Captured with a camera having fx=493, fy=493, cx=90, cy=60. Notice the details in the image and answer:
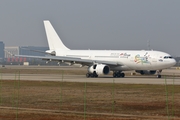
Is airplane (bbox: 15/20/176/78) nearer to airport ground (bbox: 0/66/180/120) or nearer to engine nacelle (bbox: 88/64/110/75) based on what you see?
engine nacelle (bbox: 88/64/110/75)

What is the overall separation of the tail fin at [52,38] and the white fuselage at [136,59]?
22.8ft

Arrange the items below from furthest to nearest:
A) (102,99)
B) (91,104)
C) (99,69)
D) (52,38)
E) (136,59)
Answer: (52,38) → (99,69) → (136,59) → (102,99) → (91,104)

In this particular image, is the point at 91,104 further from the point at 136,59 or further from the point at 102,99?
the point at 136,59

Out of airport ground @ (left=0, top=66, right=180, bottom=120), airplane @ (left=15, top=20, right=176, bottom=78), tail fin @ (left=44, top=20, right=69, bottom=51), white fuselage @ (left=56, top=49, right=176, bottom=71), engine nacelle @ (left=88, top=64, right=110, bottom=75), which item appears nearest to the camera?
airport ground @ (left=0, top=66, right=180, bottom=120)

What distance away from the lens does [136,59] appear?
2618 inches

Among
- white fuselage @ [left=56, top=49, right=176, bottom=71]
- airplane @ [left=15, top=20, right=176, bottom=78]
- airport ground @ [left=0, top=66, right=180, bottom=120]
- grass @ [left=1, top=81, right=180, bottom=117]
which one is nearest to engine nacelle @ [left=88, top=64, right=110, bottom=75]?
airplane @ [left=15, top=20, right=176, bottom=78]

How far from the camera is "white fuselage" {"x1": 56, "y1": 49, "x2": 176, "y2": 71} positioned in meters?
65.1

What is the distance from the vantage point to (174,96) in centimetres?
3909

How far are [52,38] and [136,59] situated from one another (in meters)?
18.6

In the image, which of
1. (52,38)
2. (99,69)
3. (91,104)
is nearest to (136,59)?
(99,69)

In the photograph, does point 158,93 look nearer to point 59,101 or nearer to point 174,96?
point 174,96

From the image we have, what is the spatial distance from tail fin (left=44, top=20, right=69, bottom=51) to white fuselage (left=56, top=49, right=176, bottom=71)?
6.94m

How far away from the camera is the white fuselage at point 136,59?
2562 inches

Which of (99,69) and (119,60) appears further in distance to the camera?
(119,60)
